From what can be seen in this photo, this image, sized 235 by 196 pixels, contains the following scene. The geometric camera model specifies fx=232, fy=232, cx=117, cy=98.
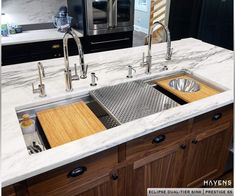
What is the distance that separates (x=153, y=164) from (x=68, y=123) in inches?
21.1

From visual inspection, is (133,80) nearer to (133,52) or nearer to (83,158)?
(133,52)

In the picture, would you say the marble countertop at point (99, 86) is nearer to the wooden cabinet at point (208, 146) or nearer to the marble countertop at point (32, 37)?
the wooden cabinet at point (208, 146)

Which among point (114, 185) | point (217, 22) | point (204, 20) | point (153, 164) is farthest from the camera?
point (204, 20)

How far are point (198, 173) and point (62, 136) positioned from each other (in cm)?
105

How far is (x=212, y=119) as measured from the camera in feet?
4.82

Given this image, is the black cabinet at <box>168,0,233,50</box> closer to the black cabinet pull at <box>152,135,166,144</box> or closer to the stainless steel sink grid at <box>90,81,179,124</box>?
the stainless steel sink grid at <box>90,81,179,124</box>

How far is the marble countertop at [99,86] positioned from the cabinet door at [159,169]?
236 millimetres

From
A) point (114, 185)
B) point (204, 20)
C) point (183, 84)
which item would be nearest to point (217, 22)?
point (204, 20)

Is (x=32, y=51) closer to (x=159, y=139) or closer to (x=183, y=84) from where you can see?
(x=183, y=84)

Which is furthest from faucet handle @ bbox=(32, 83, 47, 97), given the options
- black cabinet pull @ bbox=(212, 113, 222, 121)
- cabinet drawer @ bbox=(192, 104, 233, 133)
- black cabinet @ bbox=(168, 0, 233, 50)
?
black cabinet @ bbox=(168, 0, 233, 50)

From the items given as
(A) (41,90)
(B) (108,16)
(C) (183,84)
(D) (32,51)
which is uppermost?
(B) (108,16)

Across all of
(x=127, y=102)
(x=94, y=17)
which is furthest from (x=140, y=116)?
(x=94, y=17)

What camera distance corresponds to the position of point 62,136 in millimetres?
1154

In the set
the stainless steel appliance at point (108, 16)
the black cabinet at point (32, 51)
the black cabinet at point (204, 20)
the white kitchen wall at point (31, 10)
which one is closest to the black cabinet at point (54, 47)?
the black cabinet at point (32, 51)
